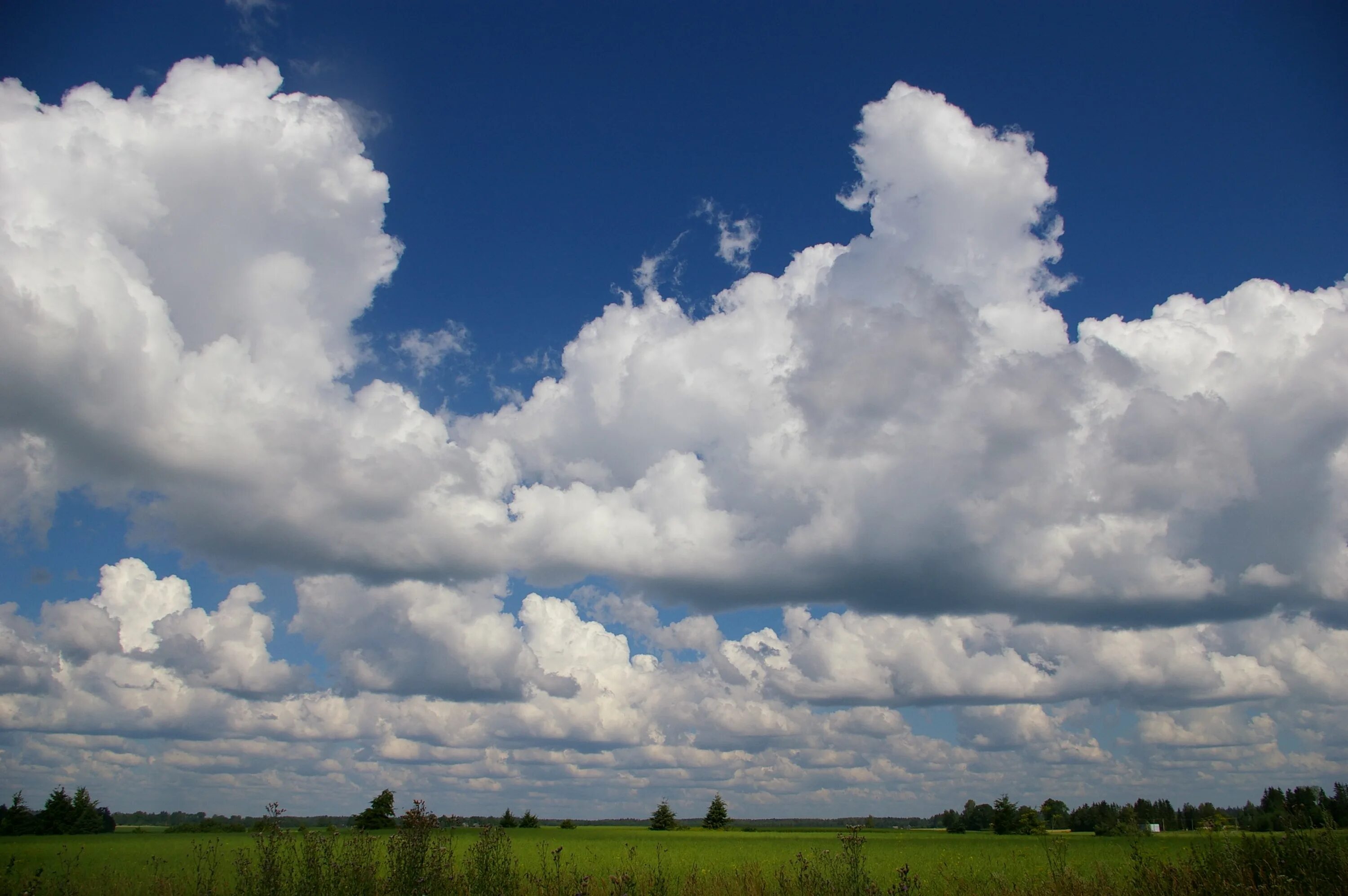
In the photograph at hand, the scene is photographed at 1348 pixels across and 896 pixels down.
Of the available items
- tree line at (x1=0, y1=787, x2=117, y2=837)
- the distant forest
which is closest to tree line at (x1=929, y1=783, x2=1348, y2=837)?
the distant forest

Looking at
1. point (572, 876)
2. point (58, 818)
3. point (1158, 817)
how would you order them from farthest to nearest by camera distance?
point (1158, 817), point (58, 818), point (572, 876)

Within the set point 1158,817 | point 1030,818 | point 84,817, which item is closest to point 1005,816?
point 1030,818

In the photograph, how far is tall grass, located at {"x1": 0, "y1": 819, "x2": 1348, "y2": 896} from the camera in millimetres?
19719

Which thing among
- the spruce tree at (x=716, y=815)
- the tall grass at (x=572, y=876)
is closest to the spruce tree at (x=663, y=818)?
the spruce tree at (x=716, y=815)

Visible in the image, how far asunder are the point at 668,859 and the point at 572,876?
1653 cm

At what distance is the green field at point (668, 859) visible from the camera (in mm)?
26203

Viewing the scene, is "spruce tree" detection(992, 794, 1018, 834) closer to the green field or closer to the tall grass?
the green field

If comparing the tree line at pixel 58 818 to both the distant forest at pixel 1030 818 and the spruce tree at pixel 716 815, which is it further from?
the spruce tree at pixel 716 815

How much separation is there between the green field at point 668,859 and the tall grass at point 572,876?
0.32 metres

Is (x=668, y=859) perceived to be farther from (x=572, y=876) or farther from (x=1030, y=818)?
(x=1030, y=818)

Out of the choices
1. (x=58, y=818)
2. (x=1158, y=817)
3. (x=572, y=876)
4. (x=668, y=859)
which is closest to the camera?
(x=572, y=876)

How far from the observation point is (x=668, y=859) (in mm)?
41688

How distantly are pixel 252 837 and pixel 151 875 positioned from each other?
14.5 m

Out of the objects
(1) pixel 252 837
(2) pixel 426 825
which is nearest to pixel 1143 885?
(2) pixel 426 825
